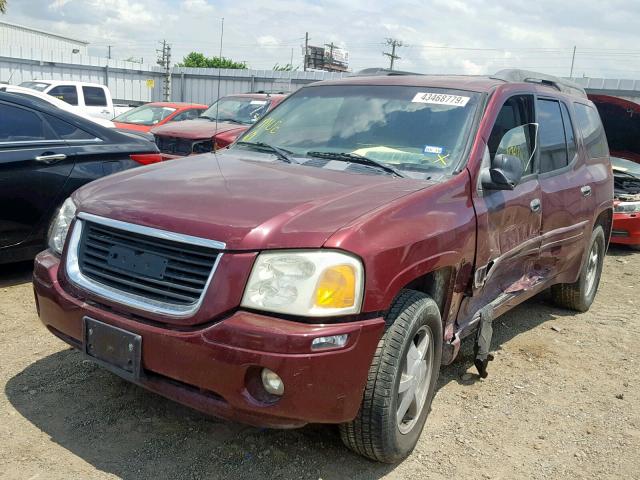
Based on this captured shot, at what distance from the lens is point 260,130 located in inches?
163

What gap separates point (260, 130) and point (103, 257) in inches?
67.4

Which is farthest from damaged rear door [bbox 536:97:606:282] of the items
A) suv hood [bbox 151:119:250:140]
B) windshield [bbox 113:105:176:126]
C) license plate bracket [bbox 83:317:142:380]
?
windshield [bbox 113:105:176:126]

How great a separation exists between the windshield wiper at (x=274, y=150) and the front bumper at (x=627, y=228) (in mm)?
6596

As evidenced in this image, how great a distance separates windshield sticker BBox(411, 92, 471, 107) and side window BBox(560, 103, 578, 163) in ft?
4.82

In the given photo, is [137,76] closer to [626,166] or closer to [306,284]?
[626,166]

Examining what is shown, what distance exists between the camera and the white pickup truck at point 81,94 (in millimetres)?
16375

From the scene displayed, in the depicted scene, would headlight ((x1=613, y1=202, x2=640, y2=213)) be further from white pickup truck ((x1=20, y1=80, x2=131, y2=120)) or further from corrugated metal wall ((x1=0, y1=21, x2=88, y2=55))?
corrugated metal wall ((x1=0, y1=21, x2=88, y2=55))

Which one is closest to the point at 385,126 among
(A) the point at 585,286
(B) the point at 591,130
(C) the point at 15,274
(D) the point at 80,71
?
(B) the point at 591,130

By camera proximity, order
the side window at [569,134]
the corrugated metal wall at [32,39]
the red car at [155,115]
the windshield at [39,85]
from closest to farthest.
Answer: the side window at [569,134]
the red car at [155,115]
the windshield at [39,85]
the corrugated metal wall at [32,39]

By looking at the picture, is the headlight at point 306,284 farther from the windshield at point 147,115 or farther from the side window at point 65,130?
the windshield at point 147,115

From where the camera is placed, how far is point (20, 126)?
4.99 metres

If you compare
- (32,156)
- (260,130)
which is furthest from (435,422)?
(32,156)

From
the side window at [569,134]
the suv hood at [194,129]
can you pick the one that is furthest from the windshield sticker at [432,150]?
the suv hood at [194,129]

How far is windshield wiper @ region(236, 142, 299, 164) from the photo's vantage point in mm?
3611
